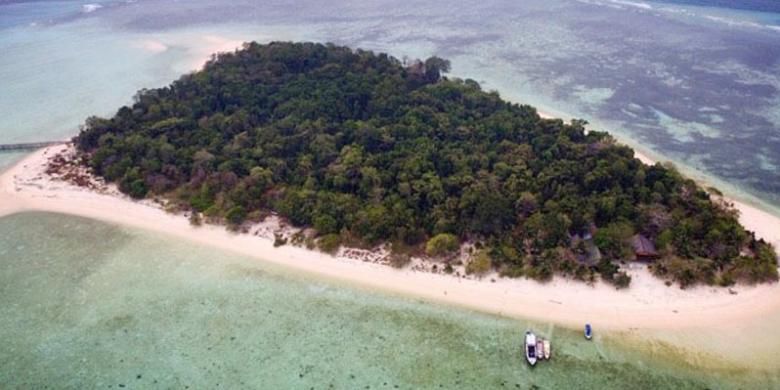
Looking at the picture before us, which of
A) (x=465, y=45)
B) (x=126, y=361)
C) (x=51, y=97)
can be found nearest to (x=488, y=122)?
(x=126, y=361)

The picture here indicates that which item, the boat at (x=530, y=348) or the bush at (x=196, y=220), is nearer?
the boat at (x=530, y=348)

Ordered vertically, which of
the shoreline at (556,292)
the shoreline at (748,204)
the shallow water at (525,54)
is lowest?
the shoreline at (556,292)

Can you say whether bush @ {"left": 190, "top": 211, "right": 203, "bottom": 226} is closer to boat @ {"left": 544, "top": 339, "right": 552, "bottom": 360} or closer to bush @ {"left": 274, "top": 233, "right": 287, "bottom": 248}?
bush @ {"left": 274, "top": 233, "right": 287, "bottom": 248}

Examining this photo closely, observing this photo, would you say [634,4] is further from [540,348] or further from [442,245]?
[540,348]

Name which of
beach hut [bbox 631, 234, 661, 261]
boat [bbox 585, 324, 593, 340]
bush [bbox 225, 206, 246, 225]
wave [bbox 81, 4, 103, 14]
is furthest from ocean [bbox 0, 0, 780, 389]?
wave [bbox 81, 4, 103, 14]

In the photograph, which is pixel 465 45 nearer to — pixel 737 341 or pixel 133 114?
pixel 133 114

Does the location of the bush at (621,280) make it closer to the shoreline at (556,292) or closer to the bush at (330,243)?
the shoreline at (556,292)

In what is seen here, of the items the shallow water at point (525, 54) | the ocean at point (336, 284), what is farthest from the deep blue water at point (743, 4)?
the ocean at point (336, 284)
